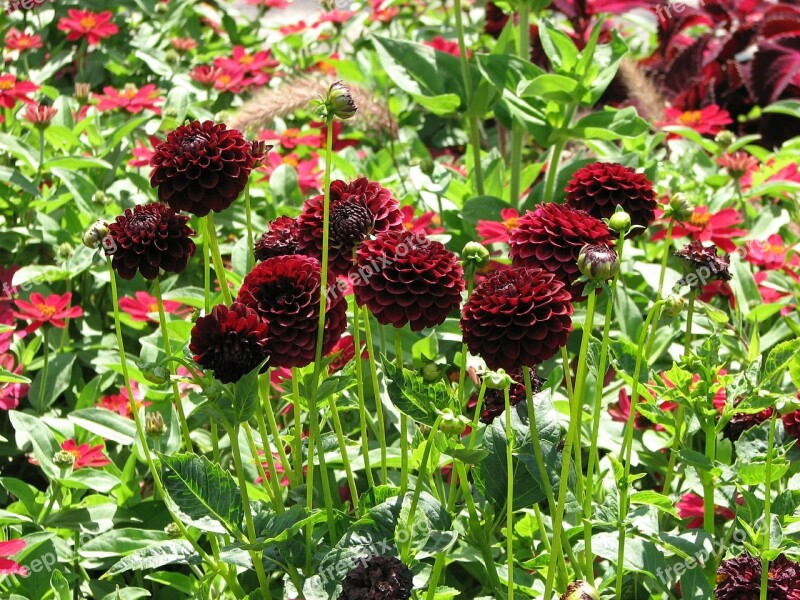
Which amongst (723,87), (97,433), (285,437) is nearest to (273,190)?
(97,433)

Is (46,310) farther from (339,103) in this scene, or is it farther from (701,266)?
(701,266)

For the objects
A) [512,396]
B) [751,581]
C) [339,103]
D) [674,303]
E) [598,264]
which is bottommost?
[751,581]

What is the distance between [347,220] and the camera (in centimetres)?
99

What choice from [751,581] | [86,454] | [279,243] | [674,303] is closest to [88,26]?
[86,454]

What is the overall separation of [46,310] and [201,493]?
64 cm

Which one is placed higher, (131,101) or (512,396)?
(131,101)

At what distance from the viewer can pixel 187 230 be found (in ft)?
3.26

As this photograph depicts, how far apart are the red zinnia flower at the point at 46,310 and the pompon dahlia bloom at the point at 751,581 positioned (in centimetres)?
93

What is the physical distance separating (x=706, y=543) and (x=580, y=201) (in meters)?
0.38

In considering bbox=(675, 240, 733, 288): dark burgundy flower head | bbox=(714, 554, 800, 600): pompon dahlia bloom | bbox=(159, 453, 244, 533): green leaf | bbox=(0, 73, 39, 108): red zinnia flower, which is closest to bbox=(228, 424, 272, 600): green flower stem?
bbox=(159, 453, 244, 533): green leaf

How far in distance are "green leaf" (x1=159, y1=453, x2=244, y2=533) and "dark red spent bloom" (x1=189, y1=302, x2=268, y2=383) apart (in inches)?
4.5

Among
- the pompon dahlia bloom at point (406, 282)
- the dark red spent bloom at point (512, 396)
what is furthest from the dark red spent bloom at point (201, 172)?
the dark red spent bloom at point (512, 396)

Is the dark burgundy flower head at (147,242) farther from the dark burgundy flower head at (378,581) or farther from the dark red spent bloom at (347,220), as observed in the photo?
the dark burgundy flower head at (378,581)

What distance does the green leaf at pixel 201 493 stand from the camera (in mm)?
942
